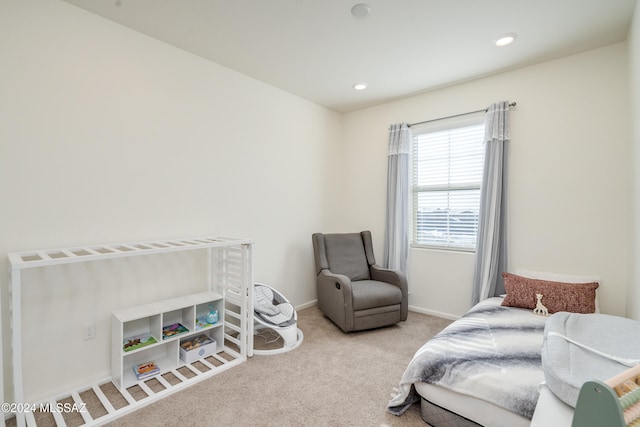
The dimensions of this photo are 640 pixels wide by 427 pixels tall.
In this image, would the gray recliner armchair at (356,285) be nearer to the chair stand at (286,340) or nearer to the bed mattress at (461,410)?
the chair stand at (286,340)

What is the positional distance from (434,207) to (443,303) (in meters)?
1.10

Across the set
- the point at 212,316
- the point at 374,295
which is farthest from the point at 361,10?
the point at 212,316

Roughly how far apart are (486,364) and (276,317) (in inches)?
67.1

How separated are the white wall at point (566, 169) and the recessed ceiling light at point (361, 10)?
1661mm

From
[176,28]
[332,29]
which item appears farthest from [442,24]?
[176,28]

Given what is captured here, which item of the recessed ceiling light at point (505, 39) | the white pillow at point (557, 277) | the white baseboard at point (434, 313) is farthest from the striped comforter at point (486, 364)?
the recessed ceiling light at point (505, 39)

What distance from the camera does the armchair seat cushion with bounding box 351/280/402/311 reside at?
2795mm

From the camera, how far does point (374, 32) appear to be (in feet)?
7.30

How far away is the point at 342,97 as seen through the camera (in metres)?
3.55

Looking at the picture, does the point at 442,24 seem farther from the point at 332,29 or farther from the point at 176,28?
the point at 176,28

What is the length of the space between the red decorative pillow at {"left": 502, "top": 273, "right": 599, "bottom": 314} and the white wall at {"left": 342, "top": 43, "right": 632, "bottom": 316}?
0.34 meters

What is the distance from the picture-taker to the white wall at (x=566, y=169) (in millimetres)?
2375

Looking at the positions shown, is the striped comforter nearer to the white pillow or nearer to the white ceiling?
the white pillow

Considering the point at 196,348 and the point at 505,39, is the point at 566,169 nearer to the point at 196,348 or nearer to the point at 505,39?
the point at 505,39
